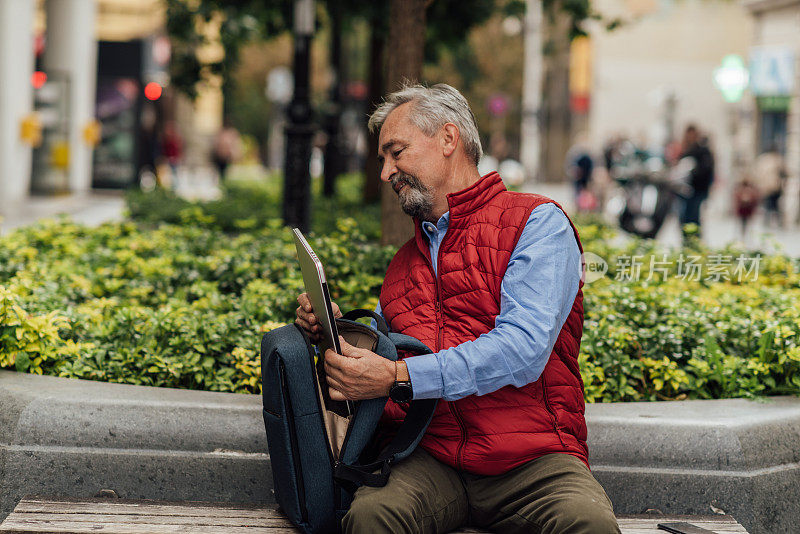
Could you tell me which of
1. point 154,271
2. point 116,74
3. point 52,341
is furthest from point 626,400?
point 116,74

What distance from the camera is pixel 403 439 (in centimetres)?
296

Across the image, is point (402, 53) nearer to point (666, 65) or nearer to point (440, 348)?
point (440, 348)

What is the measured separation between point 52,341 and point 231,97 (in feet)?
30.2

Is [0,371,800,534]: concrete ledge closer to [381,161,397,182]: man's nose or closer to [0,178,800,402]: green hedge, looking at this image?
[0,178,800,402]: green hedge

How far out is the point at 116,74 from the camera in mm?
23781

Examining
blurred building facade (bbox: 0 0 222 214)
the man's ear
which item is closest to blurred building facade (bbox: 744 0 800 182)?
blurred building facade (bbox: 0 0 222 214)

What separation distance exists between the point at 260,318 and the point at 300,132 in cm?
483

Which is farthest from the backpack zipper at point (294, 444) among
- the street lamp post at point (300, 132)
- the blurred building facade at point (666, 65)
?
the blurred building facade at point (666, 65)

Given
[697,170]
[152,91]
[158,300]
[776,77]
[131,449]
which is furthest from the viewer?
[152,91]

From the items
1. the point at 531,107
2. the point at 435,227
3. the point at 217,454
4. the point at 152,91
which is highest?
the point at 531,107

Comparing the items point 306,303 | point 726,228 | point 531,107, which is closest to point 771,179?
point 726,228

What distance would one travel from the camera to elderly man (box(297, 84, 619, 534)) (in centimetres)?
282

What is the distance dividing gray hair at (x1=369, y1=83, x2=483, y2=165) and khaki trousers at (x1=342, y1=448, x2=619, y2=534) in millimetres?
958

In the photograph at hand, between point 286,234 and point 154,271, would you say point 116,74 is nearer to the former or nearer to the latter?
point 286,234
